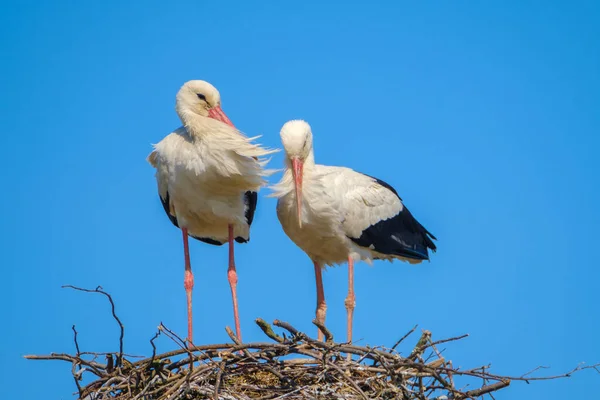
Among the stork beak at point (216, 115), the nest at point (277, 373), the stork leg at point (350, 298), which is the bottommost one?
the nest at point (277, 373)

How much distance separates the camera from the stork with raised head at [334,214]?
398 inches

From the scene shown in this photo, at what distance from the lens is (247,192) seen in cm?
1033

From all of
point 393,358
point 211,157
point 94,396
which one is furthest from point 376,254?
point 94,396

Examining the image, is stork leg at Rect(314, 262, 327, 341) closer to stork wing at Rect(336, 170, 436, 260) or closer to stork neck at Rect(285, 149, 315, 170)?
stork wing at Rect(336, 170, 436, 260)

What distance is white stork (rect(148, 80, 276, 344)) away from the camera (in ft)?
32.2

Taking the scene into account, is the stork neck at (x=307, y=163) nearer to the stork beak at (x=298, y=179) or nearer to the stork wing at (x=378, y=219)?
the stork beak at (x=298, y=179)

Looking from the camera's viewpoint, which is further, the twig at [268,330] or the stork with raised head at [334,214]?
the stork with raised head at [334,214]

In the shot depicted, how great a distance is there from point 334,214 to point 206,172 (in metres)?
1.18

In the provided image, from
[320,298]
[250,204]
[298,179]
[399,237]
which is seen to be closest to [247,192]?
[250,204]

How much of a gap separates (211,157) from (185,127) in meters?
0.51

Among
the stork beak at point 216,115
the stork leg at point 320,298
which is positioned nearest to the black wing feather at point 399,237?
the stork leg at point 320,298

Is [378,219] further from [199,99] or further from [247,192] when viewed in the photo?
[199,99]

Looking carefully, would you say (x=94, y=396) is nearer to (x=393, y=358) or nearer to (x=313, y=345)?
(x=313, y=345)

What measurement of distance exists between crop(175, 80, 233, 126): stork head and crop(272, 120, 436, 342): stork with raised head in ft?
2.11
